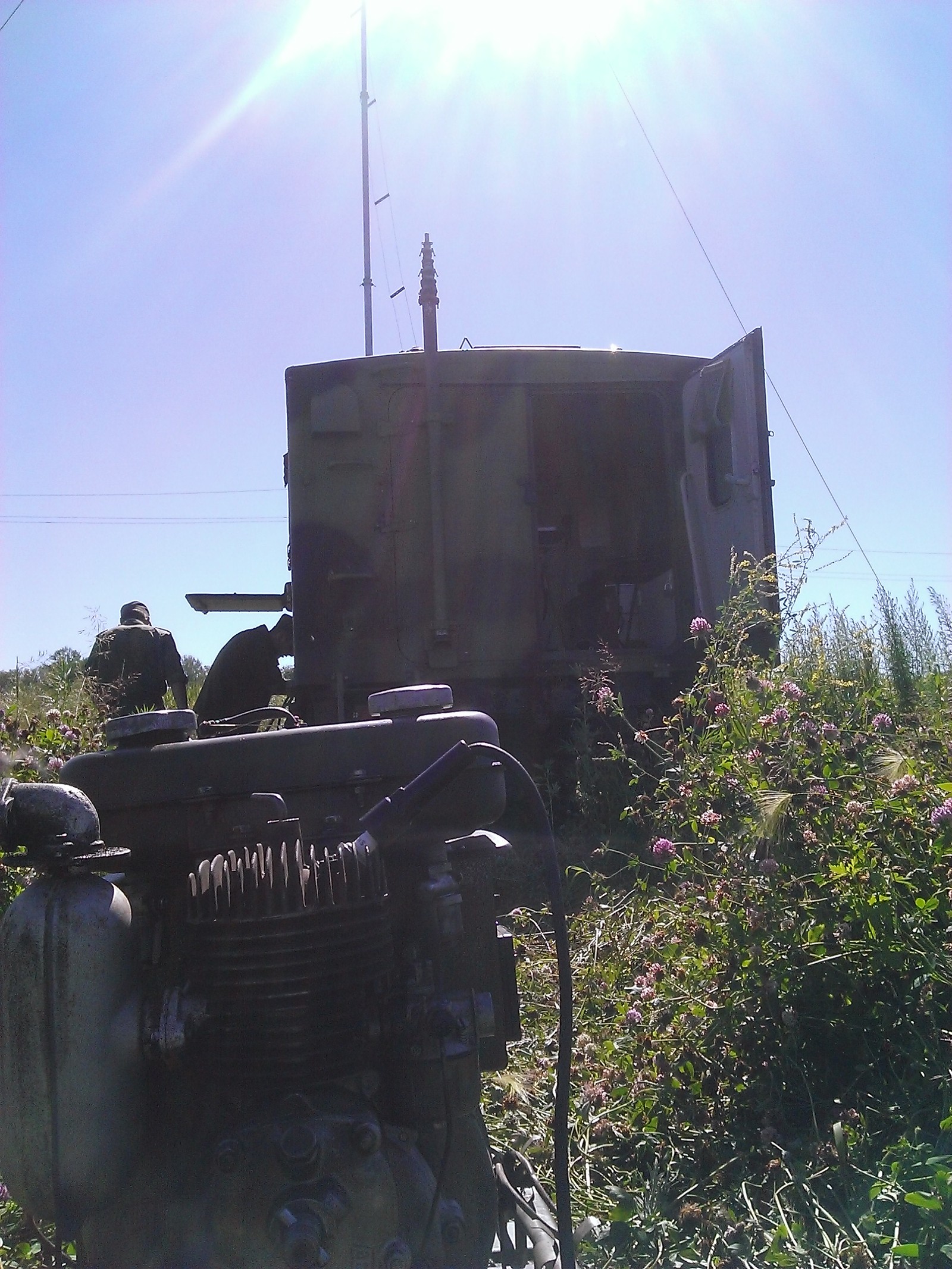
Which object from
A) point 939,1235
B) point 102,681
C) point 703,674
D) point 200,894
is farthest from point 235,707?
point 939,1235

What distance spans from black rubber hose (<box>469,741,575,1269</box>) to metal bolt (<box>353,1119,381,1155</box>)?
1.04 feet

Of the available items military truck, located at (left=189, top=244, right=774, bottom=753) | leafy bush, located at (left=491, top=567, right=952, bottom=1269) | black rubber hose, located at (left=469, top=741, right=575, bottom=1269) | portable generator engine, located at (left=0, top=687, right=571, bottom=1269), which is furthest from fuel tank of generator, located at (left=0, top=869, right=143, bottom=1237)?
military truck, located at (left=189, top=244, right=774, bottom=753)

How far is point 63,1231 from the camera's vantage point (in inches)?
57.5

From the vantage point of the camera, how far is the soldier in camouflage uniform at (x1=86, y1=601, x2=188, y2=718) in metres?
5.68

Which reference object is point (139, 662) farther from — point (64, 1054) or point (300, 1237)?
point (300, 1237)

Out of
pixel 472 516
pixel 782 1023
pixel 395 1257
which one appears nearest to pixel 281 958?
pixel 395 1257

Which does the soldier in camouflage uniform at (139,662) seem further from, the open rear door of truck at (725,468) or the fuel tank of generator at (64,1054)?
the fuel tank of generator at (64,1054)

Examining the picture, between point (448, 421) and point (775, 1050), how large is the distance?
339cm

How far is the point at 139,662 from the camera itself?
5793 mm

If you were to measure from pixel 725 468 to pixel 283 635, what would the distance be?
2.36m

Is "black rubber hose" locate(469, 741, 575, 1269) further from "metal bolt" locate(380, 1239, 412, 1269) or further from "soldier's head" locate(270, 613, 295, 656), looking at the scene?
"soldier's head" locate(270, 613, 295, 656)

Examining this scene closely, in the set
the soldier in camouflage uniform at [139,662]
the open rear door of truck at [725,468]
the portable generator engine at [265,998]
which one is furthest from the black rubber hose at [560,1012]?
the soldier in camouflage uniform at [139,662]

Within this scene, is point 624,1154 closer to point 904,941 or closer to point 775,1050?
point 775,1050

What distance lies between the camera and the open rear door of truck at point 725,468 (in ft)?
14.9
